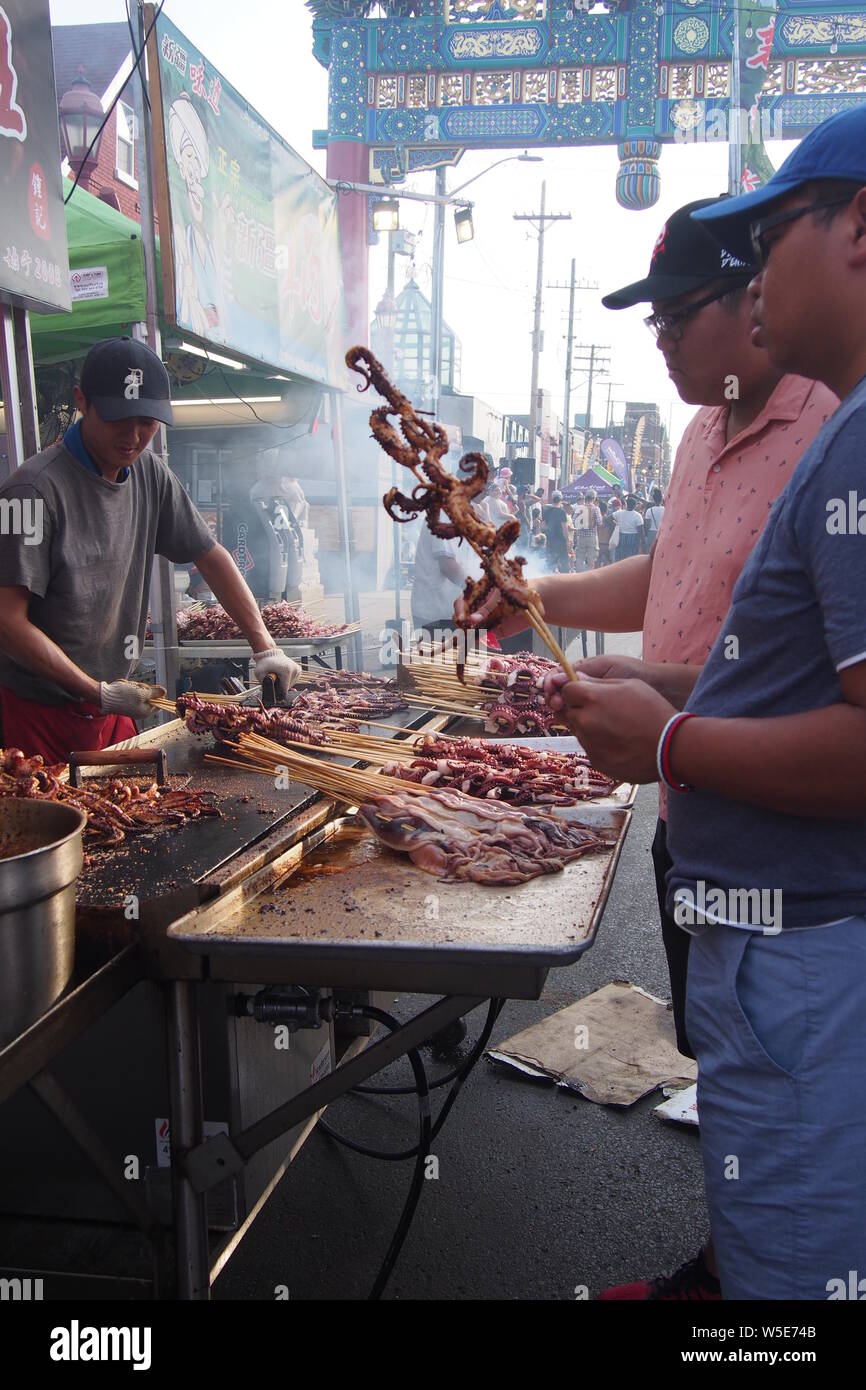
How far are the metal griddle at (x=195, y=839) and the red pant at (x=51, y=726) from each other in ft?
1.02

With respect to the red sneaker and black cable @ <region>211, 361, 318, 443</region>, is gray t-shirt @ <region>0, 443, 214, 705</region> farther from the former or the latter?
black cable @ <region>211, 361, 318, 443</region>

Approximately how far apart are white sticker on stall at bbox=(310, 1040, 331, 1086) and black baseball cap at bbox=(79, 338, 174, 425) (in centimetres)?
251

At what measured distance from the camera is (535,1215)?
3.40 meters

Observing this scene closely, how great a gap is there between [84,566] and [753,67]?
16601 millimetres

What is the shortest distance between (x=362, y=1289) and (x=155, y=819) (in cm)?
166

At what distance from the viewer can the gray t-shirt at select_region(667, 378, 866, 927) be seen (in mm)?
1464

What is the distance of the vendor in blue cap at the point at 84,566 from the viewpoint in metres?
3.69

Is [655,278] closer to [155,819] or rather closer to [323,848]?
[323,848]

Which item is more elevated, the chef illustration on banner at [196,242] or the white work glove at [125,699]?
the chef illustration on banner at [196,242]

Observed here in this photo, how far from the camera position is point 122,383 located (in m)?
A: 3.79

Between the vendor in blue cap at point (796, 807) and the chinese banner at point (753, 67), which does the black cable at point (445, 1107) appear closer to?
the vendor in blue cap at point (796, 807)

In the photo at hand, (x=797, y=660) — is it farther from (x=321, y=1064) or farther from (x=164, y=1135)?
(x=321, y=1064)

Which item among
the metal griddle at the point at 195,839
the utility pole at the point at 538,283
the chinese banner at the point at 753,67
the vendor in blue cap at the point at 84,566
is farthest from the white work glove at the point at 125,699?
the utility pole at the point at 538,283

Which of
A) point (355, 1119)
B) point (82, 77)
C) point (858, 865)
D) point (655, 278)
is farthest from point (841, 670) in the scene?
point (82, 77)
